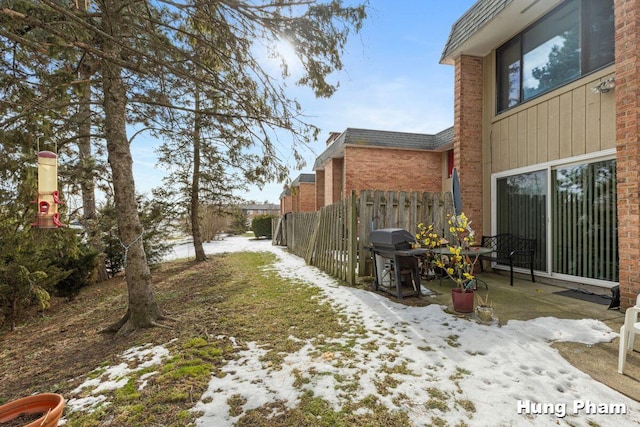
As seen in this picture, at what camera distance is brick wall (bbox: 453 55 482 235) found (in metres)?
7.35

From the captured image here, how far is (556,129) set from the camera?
18.7 ft

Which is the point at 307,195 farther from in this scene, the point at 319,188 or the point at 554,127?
the point at 554,127

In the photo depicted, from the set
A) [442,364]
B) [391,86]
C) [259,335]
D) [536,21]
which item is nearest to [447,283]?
[442,364]

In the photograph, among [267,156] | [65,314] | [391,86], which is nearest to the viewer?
[267,156]

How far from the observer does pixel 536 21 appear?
242 inches

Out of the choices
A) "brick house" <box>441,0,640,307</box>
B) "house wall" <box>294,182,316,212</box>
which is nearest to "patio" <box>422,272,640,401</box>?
"brick house" <box>441,0,640,307</box>

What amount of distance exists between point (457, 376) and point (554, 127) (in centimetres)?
557

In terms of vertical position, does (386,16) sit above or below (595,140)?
above

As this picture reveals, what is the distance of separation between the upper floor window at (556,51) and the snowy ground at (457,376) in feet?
14.9

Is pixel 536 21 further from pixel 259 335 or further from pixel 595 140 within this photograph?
pixel 259 335

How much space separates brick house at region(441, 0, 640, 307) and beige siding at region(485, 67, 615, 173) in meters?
0.02

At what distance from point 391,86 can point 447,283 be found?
482cm

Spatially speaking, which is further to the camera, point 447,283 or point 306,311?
point 447,283

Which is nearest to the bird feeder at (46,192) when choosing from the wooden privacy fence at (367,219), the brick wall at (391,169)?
the wooden privacy fence at (367,219)
